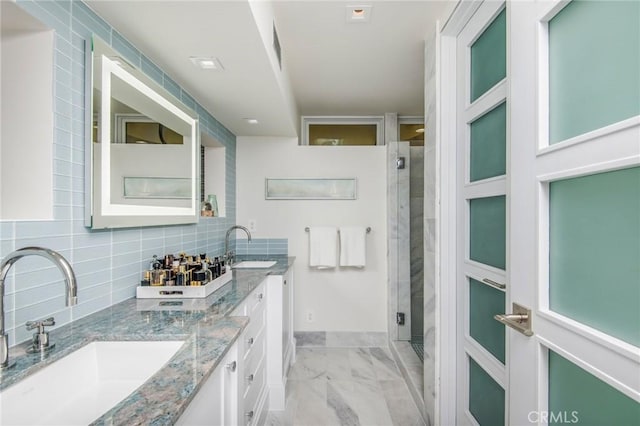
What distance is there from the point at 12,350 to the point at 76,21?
1.08 metres

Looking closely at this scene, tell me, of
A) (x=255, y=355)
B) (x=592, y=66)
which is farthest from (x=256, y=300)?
(x=592, y=66)

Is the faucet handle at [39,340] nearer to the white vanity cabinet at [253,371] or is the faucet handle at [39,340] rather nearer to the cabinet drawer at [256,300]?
the white vanity cabinet at [253,371]

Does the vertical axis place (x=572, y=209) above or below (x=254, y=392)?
above

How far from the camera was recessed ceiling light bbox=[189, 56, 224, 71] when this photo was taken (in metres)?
1.56

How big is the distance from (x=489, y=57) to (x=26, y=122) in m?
1.71

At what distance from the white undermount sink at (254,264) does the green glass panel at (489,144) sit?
5.61 ft

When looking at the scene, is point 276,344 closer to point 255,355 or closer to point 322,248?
point 255,355

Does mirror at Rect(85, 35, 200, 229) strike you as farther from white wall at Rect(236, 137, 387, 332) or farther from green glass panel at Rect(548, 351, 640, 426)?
green glass panel at Rect(548, 351, 640, 426)

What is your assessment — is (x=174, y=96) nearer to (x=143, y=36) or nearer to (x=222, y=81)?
(x=222, y=81)

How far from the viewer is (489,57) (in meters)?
1.33

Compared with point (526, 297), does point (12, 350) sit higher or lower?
lower

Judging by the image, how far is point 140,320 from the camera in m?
1.15

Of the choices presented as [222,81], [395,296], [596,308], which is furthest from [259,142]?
[596,308]

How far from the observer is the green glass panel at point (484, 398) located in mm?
1273
